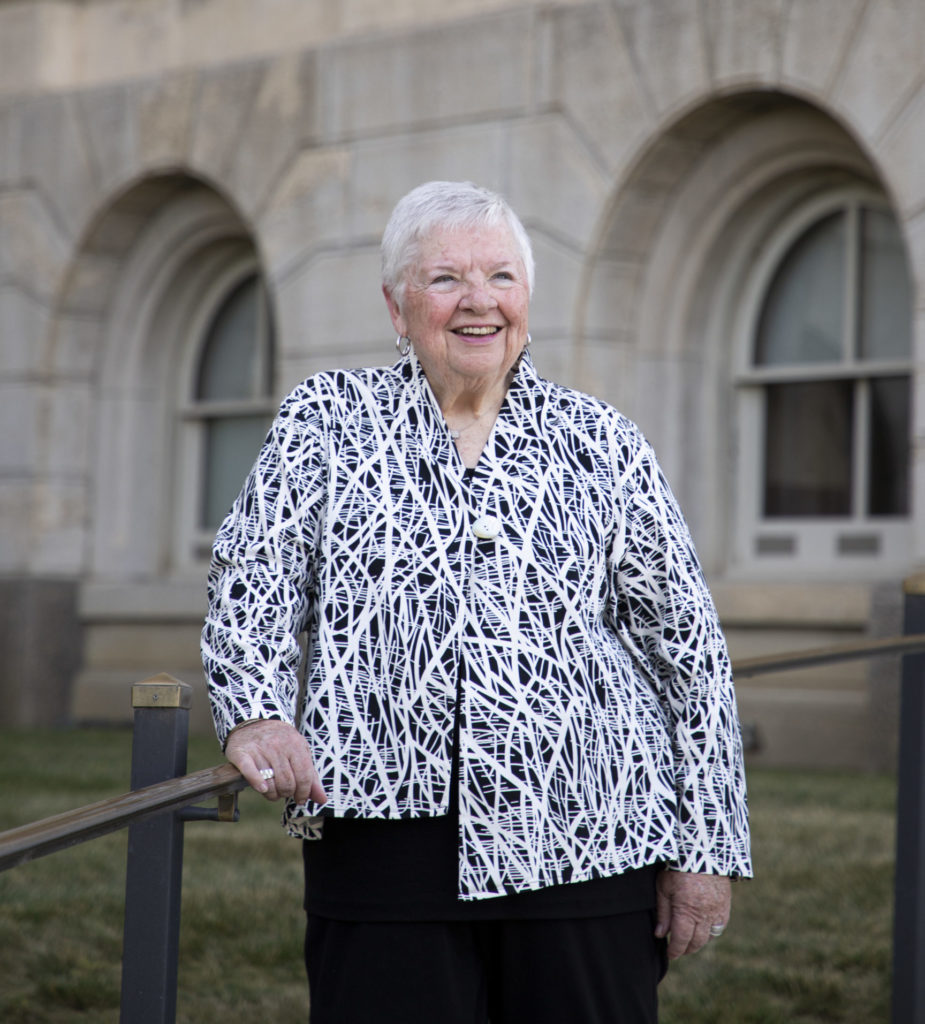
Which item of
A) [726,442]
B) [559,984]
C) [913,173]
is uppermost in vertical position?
[913,173]

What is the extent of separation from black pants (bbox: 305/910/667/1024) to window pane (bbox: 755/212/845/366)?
6.92 metres

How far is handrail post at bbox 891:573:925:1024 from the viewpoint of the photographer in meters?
3.91

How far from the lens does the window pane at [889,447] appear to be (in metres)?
8.89

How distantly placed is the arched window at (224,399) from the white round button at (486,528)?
29.2 ft

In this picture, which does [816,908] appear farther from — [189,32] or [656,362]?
[189,32]

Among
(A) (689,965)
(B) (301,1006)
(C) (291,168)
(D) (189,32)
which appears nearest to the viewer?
(B) (301,1006)

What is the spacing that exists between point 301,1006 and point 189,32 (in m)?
7.85

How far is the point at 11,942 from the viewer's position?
5086mm

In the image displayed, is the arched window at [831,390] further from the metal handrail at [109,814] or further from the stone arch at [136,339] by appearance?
the metal handrail at [109,814]

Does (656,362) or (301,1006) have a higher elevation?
(656,362)

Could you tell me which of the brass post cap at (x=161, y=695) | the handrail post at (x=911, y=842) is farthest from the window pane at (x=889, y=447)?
the brass post cap at (x=161, y=695)

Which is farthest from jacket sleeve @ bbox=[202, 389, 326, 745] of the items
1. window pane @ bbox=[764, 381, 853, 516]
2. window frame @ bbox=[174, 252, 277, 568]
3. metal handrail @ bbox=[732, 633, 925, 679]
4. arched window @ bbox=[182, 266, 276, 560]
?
window frame @ bbox=[174, 252, 277, 568]

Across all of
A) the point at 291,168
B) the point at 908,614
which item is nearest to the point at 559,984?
the point at 908,614

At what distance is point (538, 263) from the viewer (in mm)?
9203
